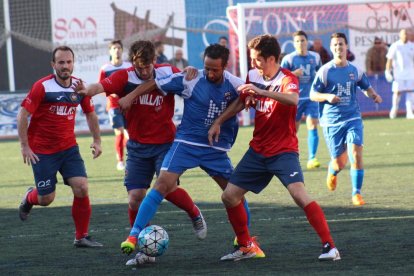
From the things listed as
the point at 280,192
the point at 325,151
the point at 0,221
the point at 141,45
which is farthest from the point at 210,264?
the point at 325,151

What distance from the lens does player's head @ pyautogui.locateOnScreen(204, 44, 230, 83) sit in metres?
8.26

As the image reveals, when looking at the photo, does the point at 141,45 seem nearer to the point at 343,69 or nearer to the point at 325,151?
the point at 343,69

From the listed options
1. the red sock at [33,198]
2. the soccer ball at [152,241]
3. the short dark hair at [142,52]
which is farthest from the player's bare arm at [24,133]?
the soccer ball at [152,241]

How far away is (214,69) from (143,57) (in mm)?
660

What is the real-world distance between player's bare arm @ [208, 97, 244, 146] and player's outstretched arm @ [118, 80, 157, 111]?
0.64 m

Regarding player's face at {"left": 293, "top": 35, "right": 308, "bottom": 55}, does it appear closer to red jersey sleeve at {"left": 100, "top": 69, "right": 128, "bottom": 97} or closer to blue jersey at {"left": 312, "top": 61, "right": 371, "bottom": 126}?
blue jersey at {"left": 312, "top": 61, "right": 371, "bottom": 126}

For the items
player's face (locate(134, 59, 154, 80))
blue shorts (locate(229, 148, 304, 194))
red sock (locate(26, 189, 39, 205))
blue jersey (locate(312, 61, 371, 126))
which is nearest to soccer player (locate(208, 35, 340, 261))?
blue shorts (locate(229, 148, 304, 194))

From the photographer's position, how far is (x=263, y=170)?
8.31 m

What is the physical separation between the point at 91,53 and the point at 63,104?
20943mm

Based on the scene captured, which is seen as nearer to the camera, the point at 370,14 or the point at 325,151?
the point at 325,151

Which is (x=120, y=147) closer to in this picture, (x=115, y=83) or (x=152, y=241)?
(x=115, y=83)

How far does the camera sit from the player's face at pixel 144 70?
28.5ft

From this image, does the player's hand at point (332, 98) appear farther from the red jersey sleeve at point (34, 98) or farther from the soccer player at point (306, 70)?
the soccer player at point (306, 70)

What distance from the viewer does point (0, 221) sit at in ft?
37.2
